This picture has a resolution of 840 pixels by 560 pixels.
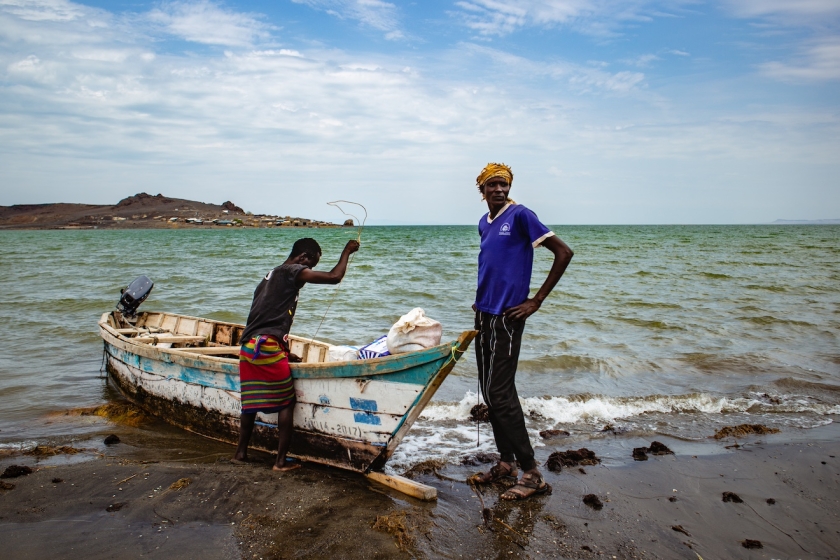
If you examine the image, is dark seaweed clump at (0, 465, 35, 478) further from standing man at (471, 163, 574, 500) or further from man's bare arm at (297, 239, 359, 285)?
standing man at (471, 163, 574, 500)

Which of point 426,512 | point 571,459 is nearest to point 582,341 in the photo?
point 571,459

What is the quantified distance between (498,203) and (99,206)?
138004 millimetres

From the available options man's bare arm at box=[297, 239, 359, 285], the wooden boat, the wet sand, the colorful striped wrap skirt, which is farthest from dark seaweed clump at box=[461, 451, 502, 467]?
man's bare arm at box=[297, 239, 359, 285]

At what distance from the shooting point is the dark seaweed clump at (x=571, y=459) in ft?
16.0

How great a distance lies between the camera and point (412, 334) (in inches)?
163

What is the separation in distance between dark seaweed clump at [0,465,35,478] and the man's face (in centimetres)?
435

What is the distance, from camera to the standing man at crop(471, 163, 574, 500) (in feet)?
12.5

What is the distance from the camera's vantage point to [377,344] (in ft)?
15.0

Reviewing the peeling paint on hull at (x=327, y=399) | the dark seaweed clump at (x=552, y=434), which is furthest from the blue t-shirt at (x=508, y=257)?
the dark seaweed clump at (x=552, y=434)

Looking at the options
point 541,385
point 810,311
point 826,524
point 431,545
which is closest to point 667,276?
point 810,311

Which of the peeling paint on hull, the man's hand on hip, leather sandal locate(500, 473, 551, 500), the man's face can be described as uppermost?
the man's face

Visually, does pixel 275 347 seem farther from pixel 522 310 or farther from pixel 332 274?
pixel 522 310

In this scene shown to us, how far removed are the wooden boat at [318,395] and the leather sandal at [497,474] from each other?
1.79 feet

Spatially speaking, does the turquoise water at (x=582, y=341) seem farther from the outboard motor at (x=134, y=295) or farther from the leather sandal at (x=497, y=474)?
the outboard motor at (x=134, y=295)
